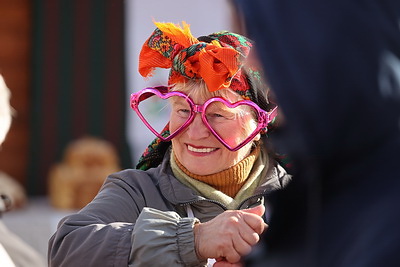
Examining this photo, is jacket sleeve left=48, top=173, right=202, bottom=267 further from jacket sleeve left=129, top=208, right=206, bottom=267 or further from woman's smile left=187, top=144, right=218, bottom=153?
woman's smile left=187, top=144, right=218, bottom=153

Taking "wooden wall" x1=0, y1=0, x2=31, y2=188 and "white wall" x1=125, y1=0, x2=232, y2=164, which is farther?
"wooden wall" x1=0, y1=0, x2=31, y2=188

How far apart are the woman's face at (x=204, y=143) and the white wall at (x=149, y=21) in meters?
5.16

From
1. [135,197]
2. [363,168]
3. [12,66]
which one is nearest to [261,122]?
[135,197]

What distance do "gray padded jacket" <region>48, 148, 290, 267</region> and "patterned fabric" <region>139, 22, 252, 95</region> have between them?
11.6 inches

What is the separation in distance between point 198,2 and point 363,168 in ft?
22.1

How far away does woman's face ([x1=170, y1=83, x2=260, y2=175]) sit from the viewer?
236 cm

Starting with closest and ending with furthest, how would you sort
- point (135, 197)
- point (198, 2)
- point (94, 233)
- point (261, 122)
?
point (94, 233) → point (135, 197) → point (261, 122) → point (198, 2)

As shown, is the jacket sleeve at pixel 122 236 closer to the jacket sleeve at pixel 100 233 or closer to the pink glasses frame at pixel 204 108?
the jacket sleeve at pixel 100 233

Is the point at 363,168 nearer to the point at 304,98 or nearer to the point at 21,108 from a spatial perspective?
the point at 304,98

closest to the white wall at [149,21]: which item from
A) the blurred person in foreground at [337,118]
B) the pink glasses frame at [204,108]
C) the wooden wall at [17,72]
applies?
A: the wooden wall at [17,72]

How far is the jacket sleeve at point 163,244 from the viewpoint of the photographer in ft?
6.28

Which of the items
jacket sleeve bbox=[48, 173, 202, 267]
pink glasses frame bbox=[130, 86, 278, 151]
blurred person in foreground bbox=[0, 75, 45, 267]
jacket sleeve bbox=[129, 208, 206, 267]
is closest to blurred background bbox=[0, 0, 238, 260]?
blurred person in foreground bbox=[0, 75, 45, 267]

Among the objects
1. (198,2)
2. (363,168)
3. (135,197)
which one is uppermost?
(363,168)

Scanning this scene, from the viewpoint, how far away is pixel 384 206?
1149 millimetres
